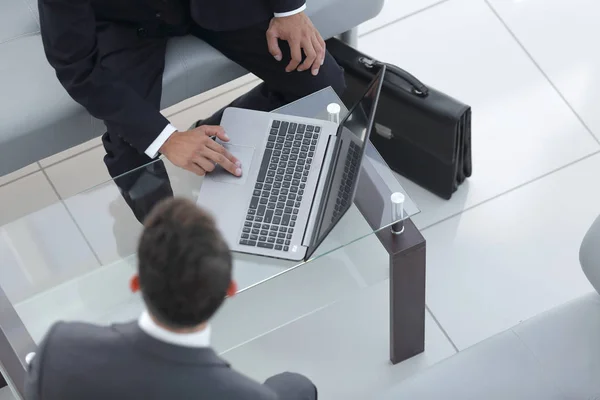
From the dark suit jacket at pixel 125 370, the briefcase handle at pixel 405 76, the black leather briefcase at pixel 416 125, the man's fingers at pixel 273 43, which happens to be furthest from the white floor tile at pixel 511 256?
the dark suit jacket at pixel 125 370

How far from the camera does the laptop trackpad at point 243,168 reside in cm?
192

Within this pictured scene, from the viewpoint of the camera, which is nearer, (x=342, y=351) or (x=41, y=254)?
(x=41, y=254)

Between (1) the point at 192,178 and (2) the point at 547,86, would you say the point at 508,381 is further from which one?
(2) the point at 547,86

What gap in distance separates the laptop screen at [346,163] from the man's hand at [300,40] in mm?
295

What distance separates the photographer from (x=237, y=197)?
1.89 metres

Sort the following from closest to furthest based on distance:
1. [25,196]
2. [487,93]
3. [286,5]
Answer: [286,5] → [25,196] → [487,93]

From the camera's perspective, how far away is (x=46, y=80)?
2.26 m

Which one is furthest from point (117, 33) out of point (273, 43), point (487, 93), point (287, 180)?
point (487, 93)

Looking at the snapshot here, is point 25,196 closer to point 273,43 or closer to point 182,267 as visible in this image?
point 273,43

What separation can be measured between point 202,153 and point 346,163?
0.30 meters

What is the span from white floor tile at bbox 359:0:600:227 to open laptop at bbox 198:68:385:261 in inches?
23.3

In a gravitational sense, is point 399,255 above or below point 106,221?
above

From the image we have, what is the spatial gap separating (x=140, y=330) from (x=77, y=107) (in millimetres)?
1158

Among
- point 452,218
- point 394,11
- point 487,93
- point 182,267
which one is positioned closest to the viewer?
point 182,267
